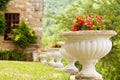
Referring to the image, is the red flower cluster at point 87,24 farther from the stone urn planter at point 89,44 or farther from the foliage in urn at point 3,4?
the foliage in urn at point 3,4

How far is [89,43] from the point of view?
13.7 ft

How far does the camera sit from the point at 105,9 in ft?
32.2

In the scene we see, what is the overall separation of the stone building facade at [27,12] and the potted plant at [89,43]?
11.1 m

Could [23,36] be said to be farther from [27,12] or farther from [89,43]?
[89,43]

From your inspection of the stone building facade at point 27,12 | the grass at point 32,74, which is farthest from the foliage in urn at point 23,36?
the grass at point 32,74

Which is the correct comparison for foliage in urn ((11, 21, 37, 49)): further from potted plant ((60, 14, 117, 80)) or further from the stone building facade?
potted plant ((60, 14, 117, 80))

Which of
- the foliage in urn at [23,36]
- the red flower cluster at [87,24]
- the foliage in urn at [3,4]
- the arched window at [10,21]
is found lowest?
the foliage in urn at [23,36]

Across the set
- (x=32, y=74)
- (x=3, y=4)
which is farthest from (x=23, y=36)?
(x=32, y=74)

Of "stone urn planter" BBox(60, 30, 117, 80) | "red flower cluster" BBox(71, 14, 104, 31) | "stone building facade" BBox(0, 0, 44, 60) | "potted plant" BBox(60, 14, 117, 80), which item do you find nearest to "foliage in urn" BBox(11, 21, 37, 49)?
"stone building facade" BBox(0, 0, 44, 60)

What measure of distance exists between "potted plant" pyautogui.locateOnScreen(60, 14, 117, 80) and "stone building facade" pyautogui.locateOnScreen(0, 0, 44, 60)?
11.1 meters

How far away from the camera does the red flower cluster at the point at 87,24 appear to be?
14.4 ft

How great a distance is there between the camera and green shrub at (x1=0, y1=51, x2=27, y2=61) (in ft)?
48.5

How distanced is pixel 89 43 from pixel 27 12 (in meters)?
11.7

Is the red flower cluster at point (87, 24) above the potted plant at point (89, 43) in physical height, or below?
above
